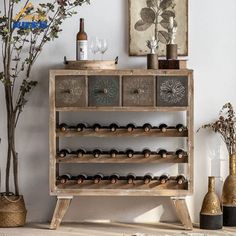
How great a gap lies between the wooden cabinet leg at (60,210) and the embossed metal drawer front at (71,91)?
0.72 m

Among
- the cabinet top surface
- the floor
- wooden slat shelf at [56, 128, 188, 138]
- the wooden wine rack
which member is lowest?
the floor

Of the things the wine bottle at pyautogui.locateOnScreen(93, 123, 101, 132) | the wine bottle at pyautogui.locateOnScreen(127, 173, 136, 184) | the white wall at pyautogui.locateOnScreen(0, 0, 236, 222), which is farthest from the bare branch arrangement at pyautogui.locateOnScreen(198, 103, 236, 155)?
the wine bottle at pyautogui.locateOnScreen(93, 123, 101, 132)

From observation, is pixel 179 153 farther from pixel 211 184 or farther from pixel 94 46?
pixel 94 46

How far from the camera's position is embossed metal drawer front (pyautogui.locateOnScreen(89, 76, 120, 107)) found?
16.6ft

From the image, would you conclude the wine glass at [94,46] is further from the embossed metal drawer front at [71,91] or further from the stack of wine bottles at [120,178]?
the stack of wine bottles at [120,178]

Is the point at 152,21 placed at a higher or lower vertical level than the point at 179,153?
higher

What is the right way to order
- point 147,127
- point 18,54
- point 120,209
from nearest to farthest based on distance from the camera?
point 147,127 → point 18,54 → point 120,209

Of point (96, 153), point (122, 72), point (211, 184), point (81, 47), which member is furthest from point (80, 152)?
point (211, 184)

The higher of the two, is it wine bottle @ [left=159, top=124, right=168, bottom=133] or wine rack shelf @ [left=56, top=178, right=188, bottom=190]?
wine bottle @ [left=159, top=124, right=168, bottom=133]

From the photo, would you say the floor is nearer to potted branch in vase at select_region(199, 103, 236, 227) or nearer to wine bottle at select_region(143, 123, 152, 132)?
potted branch in vase at select_region(199, 103, 236, 227)

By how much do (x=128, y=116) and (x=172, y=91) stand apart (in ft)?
1.90

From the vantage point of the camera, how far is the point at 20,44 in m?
5.51

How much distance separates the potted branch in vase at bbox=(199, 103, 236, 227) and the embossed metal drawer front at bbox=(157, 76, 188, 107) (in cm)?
49

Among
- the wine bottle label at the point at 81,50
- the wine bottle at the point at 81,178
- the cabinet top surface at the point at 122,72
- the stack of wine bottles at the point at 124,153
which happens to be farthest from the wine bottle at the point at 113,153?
the wine bottle label at the point at 81,50
